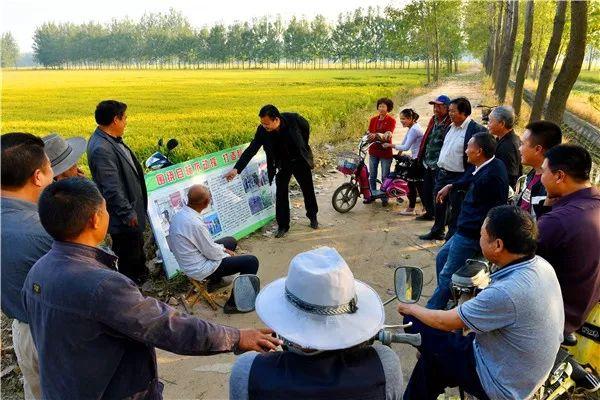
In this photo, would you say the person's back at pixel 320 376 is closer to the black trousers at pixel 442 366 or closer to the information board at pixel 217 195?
the black trousers at pixel 442 366

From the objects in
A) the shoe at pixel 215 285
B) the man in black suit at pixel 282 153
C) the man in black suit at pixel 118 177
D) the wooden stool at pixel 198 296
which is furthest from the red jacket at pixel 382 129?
the man in black suit at pixel 118 177

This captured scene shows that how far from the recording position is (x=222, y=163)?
5.93 metres

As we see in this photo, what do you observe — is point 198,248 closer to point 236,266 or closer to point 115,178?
point 236,266

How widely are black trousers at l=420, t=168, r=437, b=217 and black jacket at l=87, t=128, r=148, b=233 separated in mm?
4045

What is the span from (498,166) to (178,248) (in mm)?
2941

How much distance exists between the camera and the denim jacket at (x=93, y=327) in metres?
1.57

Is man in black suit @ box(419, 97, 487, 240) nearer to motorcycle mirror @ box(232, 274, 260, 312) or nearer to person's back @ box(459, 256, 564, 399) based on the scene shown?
person's back @ box(459, 256, 564, 399)

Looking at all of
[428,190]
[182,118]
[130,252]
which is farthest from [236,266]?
[182,118]

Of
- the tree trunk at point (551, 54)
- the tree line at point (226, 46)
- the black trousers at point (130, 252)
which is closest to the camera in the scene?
the black trousers at point (130, 252)

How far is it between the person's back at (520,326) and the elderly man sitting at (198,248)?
252cm

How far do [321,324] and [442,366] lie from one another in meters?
1.25

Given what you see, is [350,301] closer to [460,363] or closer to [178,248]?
[460,363]

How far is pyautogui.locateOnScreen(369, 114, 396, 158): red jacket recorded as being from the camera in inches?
277

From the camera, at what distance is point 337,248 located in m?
5.81
